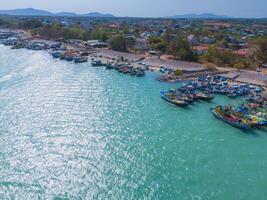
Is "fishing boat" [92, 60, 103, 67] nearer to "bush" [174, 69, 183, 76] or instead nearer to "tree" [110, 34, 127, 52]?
"tree" [110, 34, 127, 52]

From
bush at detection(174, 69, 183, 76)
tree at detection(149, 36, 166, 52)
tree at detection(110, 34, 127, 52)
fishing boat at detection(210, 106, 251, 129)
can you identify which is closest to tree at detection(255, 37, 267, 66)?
bush at detection(174, 69, 183, 76)

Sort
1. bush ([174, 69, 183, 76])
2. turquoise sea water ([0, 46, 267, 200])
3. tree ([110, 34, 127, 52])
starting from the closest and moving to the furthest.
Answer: turquoise sea water ([0, 46, 267, 200])
bush ([174, 69, 183, 76])
tree ([110, 34, 127, 52])

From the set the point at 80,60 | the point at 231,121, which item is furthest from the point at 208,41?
the point at 231,121

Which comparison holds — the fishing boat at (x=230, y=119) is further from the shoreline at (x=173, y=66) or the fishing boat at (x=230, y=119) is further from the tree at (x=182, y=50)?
the tree at (x=182, y=50)

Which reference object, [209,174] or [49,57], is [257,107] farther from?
[49,57]

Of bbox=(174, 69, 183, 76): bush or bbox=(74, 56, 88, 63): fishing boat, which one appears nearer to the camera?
bbox=(174, 69, 183, 76): bush

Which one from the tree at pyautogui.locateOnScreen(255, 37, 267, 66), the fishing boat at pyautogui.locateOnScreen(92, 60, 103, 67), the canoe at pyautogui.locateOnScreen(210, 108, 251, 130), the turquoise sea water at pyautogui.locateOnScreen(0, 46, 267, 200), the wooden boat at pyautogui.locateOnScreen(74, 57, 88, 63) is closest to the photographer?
the turquoise sea water at pyautogui.locateOnScreen(0, 46, 267, 200)
